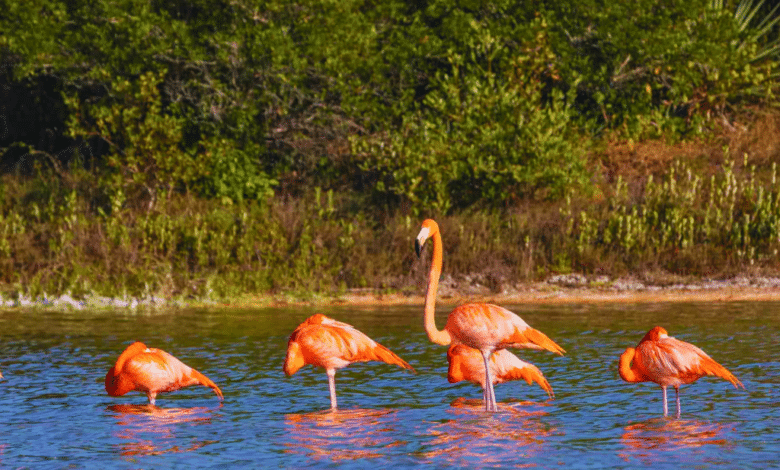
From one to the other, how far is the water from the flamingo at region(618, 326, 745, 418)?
30 centimetres

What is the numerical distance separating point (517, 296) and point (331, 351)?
8243 mm

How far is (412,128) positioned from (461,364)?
11376mm

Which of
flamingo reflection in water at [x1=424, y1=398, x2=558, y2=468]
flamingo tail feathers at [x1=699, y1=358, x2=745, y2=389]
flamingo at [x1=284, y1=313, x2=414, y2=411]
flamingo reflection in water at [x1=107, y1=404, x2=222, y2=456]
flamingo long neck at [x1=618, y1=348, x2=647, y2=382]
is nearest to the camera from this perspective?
flamingo reflection in water at [x1=424, y1=398, x2=558, y2=468]

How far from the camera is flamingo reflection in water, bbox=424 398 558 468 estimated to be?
26.3ft

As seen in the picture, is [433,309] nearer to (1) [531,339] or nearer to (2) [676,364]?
(1) [531,339]

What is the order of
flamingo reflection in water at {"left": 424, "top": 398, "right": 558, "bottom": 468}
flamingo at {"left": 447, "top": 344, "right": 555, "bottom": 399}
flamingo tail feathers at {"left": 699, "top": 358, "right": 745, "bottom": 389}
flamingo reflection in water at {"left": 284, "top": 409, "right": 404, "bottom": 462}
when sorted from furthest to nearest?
flamingo at {"left": 447, "top": 344, "right": 555, "bottom": 399}
flamingo tail feathers at {"left": 699, "top": 358, "right": 745, "bottom": 389}
flamingo reflection in water at {"left": 284, "top": 409, "right": 404, "bottom": 462}
flamingo reflection in water at {"left": 424, "top": 398, "right": 558, "bottom": 468}

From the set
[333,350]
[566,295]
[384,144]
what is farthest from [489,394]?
[384,144]

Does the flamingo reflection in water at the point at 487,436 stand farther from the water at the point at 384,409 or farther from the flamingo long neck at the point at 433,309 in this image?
the flamingo long neck at the point at 433,309

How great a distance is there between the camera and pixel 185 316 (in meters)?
16.7

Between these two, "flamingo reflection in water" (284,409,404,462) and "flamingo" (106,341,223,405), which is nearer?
"flamingo reflection in water" (284,409,404,462)

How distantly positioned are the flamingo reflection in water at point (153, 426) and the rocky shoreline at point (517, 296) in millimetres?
7771

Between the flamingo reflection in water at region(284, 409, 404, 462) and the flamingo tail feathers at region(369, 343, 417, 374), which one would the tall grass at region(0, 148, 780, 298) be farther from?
the flamingo reflection in water at region(284, 409, 404, 462)

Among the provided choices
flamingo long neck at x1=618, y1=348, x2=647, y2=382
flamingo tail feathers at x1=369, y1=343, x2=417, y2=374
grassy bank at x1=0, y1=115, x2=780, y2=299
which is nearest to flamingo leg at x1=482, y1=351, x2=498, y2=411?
flamingo tail feathers at x1=369, y1=343, x2=417, y2=374

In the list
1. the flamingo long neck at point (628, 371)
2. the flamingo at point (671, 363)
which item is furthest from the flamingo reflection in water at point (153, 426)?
the flamingo at point (671, 363)
